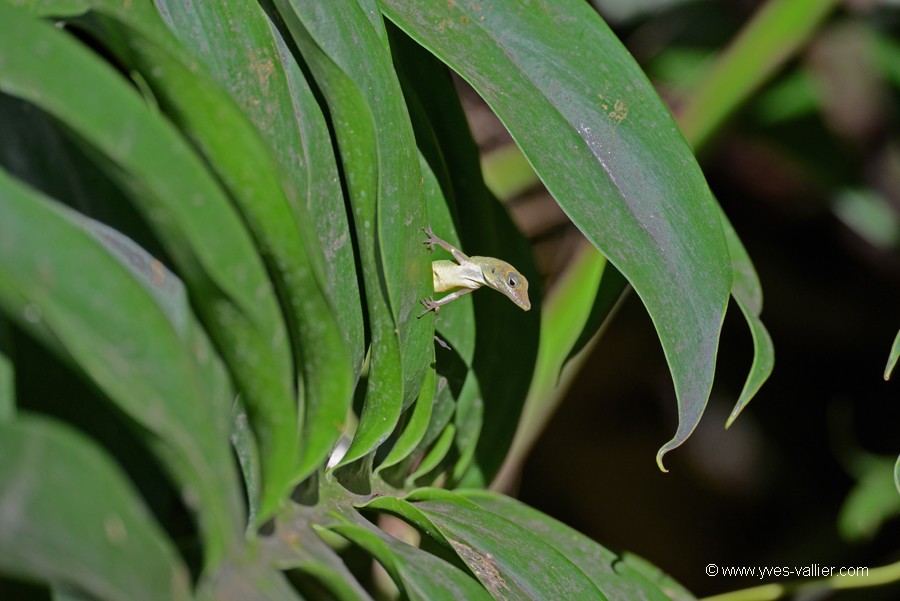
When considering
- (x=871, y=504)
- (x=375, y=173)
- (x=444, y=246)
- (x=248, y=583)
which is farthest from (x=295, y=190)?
(x=871, y=504)

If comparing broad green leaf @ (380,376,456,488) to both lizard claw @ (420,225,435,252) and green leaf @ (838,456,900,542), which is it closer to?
lizard claw @ (420,225,435,252)

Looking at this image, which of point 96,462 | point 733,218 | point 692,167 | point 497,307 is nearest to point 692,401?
point 692,167

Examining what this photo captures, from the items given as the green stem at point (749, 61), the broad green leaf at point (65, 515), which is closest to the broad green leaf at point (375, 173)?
the broad green leaf at point (65, 515)

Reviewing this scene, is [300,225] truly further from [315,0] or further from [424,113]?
[424,113]

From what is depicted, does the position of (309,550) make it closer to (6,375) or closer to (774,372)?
(6,375)

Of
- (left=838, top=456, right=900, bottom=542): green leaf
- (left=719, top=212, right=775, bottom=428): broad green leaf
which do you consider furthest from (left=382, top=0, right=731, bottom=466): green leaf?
(left=838, top=456, right=900, bottom=542): green leaf

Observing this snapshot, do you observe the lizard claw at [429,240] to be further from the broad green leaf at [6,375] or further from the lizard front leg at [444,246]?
the broad green leaf at [6,375]
